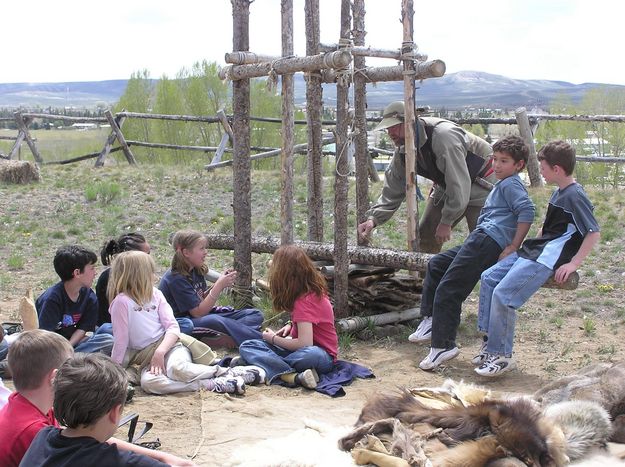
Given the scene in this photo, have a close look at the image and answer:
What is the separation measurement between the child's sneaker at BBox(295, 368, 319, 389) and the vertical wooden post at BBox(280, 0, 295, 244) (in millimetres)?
1763

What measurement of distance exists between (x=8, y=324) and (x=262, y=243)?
7.76ft

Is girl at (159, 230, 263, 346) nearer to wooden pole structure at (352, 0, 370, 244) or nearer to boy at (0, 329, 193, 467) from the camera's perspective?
wooden pole structure at (352, 0, 370, 244)

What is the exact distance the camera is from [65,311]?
18.5ft

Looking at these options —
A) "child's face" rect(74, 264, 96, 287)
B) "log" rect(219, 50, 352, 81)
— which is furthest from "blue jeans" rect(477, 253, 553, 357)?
"child's face" rect(74, 264, 96, 287)

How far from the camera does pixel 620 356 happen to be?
19.9ft

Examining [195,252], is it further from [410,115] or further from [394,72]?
→ [394,72]

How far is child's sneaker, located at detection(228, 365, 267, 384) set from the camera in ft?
17.8

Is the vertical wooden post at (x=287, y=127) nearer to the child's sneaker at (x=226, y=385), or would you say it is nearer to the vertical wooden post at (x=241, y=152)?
the vertical wooden post at (x=241, y=152)

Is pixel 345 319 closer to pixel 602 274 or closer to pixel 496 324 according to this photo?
pixel 496 324

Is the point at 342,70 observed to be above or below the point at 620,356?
above

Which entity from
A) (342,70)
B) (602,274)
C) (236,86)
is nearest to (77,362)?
(342,70)

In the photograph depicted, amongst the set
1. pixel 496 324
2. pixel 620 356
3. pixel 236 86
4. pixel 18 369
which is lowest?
pixel 620 356

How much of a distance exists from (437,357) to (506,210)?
1.17 meters

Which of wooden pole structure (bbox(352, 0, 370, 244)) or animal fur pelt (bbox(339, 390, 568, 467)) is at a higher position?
wooden pole structure (bbox(352, 0, 370, 244))
